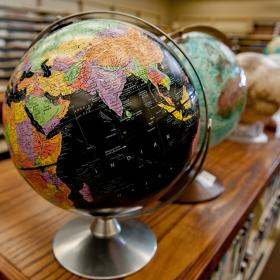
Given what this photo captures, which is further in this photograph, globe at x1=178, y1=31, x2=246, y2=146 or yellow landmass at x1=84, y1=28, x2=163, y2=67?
globe at x1=178, y1=31, x2=246, y2=146

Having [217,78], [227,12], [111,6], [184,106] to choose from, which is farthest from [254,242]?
[227,12]

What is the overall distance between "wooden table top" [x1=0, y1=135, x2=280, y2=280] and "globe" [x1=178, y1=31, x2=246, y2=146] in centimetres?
21

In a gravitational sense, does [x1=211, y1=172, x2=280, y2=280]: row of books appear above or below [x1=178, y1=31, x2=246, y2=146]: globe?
below

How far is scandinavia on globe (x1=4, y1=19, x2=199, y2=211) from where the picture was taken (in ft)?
1.60

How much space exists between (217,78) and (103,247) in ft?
1.71

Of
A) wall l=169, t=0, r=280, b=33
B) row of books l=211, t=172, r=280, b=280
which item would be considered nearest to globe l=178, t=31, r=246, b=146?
row of books l=211, t=172, r=280, b=280

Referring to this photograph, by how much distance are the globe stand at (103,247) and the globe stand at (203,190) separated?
0.20 m

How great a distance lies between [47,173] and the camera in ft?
1.73

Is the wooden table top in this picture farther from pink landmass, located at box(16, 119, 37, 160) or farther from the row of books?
pink landmass, located at box(16, 119, 37, 160)

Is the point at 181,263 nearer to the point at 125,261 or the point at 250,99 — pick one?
the point at 125,261

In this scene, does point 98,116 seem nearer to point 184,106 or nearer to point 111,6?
point 184,106

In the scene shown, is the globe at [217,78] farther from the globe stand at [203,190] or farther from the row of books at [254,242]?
the row of books at [254,242]

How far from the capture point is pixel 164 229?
799 mm

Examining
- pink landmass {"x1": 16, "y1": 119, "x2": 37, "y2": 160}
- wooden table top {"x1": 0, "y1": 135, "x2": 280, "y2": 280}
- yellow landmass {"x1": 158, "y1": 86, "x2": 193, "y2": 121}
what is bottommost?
wooden table top {"x1": 0, "y1": 135, "x2": 280, "y2": 280}
